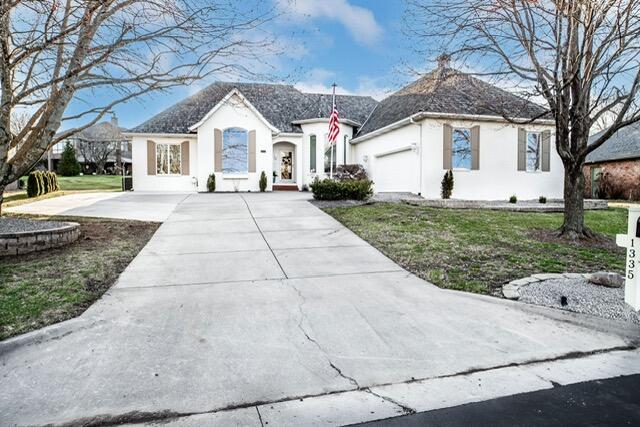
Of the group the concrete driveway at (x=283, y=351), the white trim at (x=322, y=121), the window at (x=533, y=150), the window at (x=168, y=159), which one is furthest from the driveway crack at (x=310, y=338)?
the window at (x=168, y=159)

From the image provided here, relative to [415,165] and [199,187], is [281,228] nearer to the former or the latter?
[415,165]

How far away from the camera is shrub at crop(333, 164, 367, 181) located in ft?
62.4

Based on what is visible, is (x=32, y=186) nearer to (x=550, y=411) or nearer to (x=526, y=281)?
(x=526, y=281)

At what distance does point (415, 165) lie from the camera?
16.2 metres

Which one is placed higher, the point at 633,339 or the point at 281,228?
the point at 281,228

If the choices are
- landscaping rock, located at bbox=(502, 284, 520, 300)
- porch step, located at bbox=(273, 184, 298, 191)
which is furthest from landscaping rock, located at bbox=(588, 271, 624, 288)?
porch step, located at bbox=(273, 184, 298, 191)

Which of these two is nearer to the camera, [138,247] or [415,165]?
[138,247]

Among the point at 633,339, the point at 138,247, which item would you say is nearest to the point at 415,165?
the point at 138,247

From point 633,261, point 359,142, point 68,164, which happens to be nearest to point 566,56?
point 633,261

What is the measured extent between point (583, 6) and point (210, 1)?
6.45 m

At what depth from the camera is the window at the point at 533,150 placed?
17266 mm

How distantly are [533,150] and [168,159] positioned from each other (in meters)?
17.2

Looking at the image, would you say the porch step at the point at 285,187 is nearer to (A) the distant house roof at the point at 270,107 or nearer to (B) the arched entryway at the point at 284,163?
(B) the arched entryway at the point at 284,163

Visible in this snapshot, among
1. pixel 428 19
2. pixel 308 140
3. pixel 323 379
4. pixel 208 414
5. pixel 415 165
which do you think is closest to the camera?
pixel 208 414
